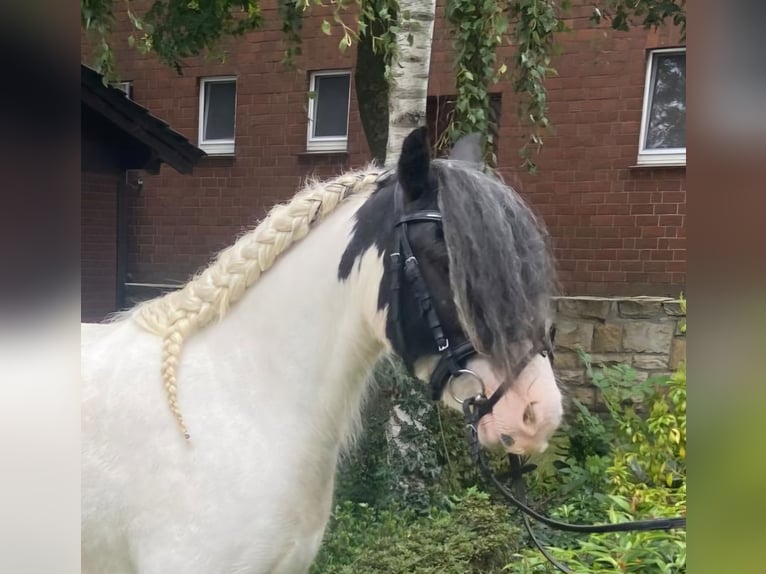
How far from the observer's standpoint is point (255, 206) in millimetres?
2279

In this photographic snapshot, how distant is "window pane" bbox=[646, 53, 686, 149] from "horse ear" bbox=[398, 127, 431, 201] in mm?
912

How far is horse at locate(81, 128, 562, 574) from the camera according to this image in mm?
1452

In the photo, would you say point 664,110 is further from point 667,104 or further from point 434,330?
point 434,330

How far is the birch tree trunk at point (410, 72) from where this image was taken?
209cm

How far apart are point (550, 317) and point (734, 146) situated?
509 millimetres

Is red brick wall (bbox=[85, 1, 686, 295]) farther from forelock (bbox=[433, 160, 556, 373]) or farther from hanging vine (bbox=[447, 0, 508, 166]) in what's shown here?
forelock (bbox=[433, 160, 556, 373])

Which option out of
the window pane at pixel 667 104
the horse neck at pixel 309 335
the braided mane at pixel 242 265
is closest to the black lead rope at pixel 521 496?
the horse neck at pixel 309 335

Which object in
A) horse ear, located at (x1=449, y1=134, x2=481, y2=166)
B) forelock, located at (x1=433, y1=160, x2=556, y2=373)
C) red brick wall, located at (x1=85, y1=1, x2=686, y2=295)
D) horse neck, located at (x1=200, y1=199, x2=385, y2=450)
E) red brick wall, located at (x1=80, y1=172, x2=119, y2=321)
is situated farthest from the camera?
red brick wall, located at (x1=80, y1=172, x2=119, y2=321)

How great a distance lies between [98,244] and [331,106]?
3.07 ft

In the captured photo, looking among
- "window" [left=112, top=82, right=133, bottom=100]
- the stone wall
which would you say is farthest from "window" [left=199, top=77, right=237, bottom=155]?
the stone wall

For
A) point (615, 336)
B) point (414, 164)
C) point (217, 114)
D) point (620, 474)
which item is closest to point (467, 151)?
point (414, 164)

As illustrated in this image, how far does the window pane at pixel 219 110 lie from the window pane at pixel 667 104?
1369 millimetres

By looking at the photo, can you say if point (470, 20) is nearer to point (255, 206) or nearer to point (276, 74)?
point (276, 74)

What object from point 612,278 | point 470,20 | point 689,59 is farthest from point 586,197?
point 689,59
